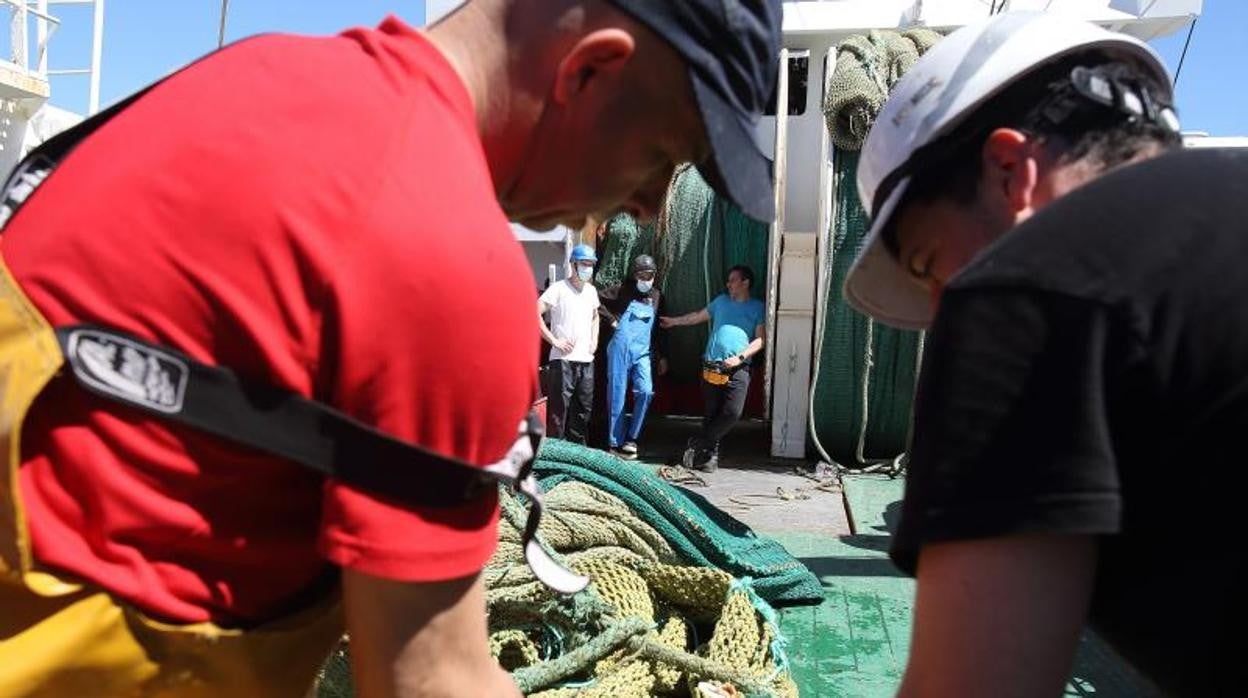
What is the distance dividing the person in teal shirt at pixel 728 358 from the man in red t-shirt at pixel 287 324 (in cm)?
723

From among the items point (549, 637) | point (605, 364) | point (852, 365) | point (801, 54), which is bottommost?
point (605, 364)

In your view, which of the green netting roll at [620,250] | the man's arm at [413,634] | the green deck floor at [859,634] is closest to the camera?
the man's arm at [413,634]

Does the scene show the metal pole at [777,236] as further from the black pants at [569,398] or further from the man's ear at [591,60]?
the man's ear at [591,60]

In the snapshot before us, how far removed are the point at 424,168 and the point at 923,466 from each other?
0.54 metres

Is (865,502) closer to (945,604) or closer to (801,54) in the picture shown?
(801,54)

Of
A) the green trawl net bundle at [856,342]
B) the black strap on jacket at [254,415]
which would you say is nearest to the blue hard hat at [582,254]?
the green trawl net bundle at [856,342]

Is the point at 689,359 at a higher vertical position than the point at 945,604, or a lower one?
lower

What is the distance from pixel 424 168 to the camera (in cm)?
97

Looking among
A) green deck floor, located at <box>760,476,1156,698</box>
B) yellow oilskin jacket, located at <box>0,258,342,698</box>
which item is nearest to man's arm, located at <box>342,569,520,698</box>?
yellow oilskin jacket, located at <box>0,258,342,698</box>

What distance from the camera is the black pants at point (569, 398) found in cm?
862

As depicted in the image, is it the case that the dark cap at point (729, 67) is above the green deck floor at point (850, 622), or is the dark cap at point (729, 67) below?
above

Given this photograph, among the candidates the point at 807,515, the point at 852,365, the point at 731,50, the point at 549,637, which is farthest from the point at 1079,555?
the point at 852,365

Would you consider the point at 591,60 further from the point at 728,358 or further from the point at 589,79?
the point at 728,358

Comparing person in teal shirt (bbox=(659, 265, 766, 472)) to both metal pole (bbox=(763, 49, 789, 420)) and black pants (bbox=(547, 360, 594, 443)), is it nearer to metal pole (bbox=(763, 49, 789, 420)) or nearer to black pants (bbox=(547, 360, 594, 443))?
metal pole (bbox=(763, 49, 789, 420))
